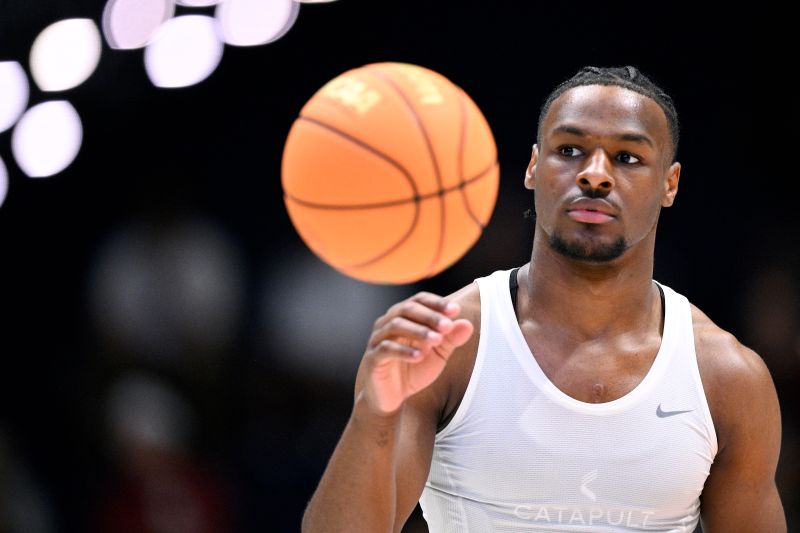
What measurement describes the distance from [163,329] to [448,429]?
3111 millimetres

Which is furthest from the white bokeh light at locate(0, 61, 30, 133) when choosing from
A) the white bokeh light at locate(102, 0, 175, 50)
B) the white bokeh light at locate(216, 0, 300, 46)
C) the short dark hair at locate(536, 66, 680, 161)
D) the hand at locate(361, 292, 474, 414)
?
the hand at locate(361, 292, 474, 414)

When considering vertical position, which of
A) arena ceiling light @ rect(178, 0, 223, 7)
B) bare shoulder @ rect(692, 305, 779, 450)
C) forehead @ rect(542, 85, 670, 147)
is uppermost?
arena ceiling light @ rect(178, 0, 223, 7)

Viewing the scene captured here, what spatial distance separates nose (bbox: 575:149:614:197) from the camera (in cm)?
270

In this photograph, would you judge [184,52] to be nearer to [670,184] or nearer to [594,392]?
[670,184]

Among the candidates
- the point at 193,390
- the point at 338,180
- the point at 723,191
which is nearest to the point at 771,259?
the point at 723,191

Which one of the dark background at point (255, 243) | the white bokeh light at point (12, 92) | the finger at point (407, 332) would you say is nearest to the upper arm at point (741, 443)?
the finger at point (407, 332)

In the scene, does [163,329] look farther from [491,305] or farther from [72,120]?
[491,305]

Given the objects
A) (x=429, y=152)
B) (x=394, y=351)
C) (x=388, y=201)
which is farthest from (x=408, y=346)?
(x=429, y=152)

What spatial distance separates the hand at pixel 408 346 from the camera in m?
2.07

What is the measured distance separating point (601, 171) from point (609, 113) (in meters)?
0.21

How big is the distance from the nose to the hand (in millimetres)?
708

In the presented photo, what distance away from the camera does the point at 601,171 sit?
→ 2.71m

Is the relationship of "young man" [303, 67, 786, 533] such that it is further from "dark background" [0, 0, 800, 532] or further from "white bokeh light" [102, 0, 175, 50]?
"white bokeh light" [102, 0, 175, 50]

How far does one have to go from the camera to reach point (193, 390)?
545 centimetres
